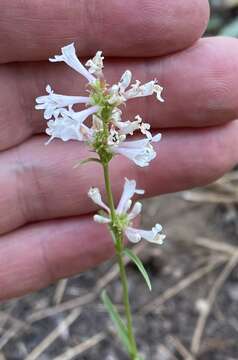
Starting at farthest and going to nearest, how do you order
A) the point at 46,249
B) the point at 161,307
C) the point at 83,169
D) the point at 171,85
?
the point at 161,307, the point at 46,249, the point at 83,169, the point at 171,85

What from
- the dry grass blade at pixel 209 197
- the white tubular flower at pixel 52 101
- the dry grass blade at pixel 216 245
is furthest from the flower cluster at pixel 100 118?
the dry grass blade at pixel 209 197

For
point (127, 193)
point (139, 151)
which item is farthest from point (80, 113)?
point (127, 193)

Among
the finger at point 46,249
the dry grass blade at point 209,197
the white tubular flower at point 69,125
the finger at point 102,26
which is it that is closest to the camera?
the white tubular flower at point 69,125

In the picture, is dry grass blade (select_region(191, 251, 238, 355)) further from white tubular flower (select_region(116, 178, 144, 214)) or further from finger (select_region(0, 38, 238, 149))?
white tubular flower (select_region(116, 178, 144, 214))

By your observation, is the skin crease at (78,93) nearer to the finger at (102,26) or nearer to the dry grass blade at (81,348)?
the finger at (102,26)

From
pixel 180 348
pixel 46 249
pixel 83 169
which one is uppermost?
pixel 83 169

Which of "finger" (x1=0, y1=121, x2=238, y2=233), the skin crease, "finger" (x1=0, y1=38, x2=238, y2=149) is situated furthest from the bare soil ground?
"finger" (x1=0, y1=38, x2=238, y2=149)

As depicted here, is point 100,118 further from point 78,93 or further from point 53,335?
point 53,335

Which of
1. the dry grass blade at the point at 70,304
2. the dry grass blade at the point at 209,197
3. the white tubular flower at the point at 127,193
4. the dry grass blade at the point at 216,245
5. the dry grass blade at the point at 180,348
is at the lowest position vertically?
the dry grass blade at the point at 180,348
